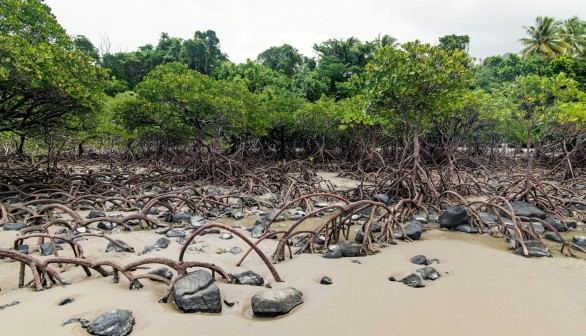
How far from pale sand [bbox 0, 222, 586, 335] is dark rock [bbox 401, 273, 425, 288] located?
3.4 inches

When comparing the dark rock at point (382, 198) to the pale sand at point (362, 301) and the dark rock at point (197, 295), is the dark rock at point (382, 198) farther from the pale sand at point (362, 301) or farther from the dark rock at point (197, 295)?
the dark rock at point (197, 295)

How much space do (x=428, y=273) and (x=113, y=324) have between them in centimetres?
356

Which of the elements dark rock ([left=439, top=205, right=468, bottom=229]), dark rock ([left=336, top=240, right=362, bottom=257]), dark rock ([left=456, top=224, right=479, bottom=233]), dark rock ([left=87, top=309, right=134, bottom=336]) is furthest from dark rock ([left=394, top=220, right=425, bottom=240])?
dark rock ([left=87, top=309, right=134, bottom=336])

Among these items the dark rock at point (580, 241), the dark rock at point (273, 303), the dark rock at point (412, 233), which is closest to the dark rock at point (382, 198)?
the dark rock at point (412, 233)

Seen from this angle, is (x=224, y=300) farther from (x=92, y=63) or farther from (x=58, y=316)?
(x=92, y=63)

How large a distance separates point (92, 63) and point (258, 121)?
7.26 metres

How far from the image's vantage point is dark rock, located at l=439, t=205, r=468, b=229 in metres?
6.36

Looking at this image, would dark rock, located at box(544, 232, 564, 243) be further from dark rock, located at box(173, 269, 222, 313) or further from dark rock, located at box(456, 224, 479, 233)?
dark rock, located at box(173, 269, 222, 313)

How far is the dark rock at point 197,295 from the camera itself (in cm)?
299

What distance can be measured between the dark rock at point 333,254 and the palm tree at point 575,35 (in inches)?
1452

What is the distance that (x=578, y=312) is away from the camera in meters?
3.18

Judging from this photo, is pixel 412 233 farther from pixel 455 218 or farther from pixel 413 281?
pixel 413 281

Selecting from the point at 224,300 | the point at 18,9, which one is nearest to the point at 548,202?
the point at 224,300

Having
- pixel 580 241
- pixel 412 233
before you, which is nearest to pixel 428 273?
pixel 412 233
